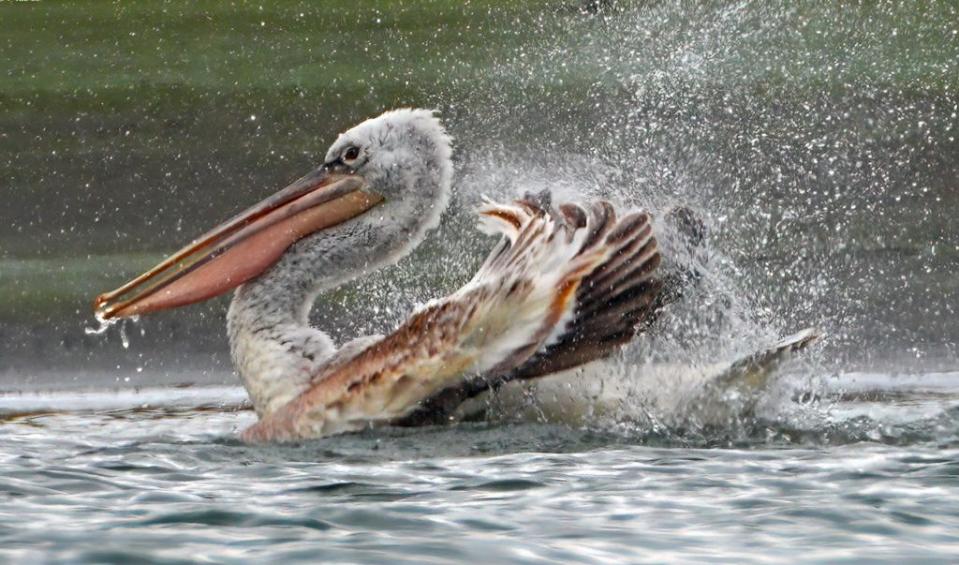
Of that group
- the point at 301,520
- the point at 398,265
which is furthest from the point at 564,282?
the point at 398,265

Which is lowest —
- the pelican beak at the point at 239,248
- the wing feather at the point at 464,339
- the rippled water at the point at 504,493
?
the rippled water at the point at 504,493

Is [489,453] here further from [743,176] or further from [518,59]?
[518,59]

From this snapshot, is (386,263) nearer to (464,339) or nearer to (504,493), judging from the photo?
(464,339)

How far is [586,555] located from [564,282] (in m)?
1.87

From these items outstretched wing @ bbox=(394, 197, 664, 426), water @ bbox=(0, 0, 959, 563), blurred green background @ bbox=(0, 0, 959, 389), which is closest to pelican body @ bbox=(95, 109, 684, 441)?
outstretched wing @ bbox=(394, 197, 664, 426)

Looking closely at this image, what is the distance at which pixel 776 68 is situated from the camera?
9.64 metres

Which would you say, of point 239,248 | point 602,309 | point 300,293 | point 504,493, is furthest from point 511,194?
point 504,493

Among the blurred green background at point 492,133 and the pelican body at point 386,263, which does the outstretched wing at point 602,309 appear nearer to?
the pelican body at point 386,263

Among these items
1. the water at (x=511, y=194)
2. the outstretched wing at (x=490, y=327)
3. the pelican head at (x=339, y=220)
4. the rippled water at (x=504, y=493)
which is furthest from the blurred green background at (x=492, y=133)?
the rippled water at (x=504, y=493)

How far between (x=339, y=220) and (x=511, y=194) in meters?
1.26

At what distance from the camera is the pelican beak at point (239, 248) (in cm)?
673

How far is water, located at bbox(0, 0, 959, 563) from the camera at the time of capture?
5.47m

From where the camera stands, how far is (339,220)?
700cm

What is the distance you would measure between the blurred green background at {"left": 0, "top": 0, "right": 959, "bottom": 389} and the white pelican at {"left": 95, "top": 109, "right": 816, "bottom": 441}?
1.13 m
